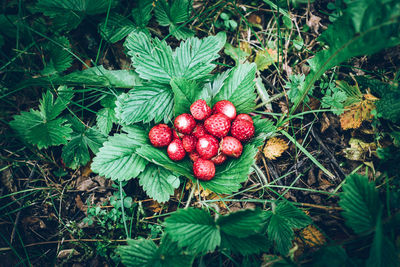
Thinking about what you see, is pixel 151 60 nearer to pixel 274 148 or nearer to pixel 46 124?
pixel 46 124

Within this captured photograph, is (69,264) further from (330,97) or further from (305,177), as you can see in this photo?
(330,97)

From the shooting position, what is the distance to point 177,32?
225 centimetres

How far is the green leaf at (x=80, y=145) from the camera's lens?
2.12 m

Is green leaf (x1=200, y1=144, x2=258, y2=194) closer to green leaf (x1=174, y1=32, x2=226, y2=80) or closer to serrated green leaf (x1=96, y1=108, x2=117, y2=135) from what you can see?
green leaf (x1=174, y1=32, x2=226, y2=80)

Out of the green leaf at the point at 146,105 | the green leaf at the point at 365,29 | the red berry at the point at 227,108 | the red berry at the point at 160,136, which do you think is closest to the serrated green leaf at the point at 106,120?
the green leaf at the point at 146,105

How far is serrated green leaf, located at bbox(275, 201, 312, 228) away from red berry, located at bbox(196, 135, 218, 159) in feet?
2.26

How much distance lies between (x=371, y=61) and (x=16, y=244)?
3.75m

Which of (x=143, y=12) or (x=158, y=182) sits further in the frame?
(x=143, y=12)

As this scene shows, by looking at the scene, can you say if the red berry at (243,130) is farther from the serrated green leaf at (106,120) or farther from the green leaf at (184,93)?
the serrated green leaf at (106,120)

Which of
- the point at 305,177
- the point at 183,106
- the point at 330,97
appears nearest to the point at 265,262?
the point at 305,177

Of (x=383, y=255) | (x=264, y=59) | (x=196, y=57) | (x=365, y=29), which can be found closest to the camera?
(x=365, y=29)

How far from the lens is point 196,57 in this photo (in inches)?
77.4

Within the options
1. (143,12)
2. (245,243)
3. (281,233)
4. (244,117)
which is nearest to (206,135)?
(244,117)

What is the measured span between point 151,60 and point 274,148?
135 centimetres
